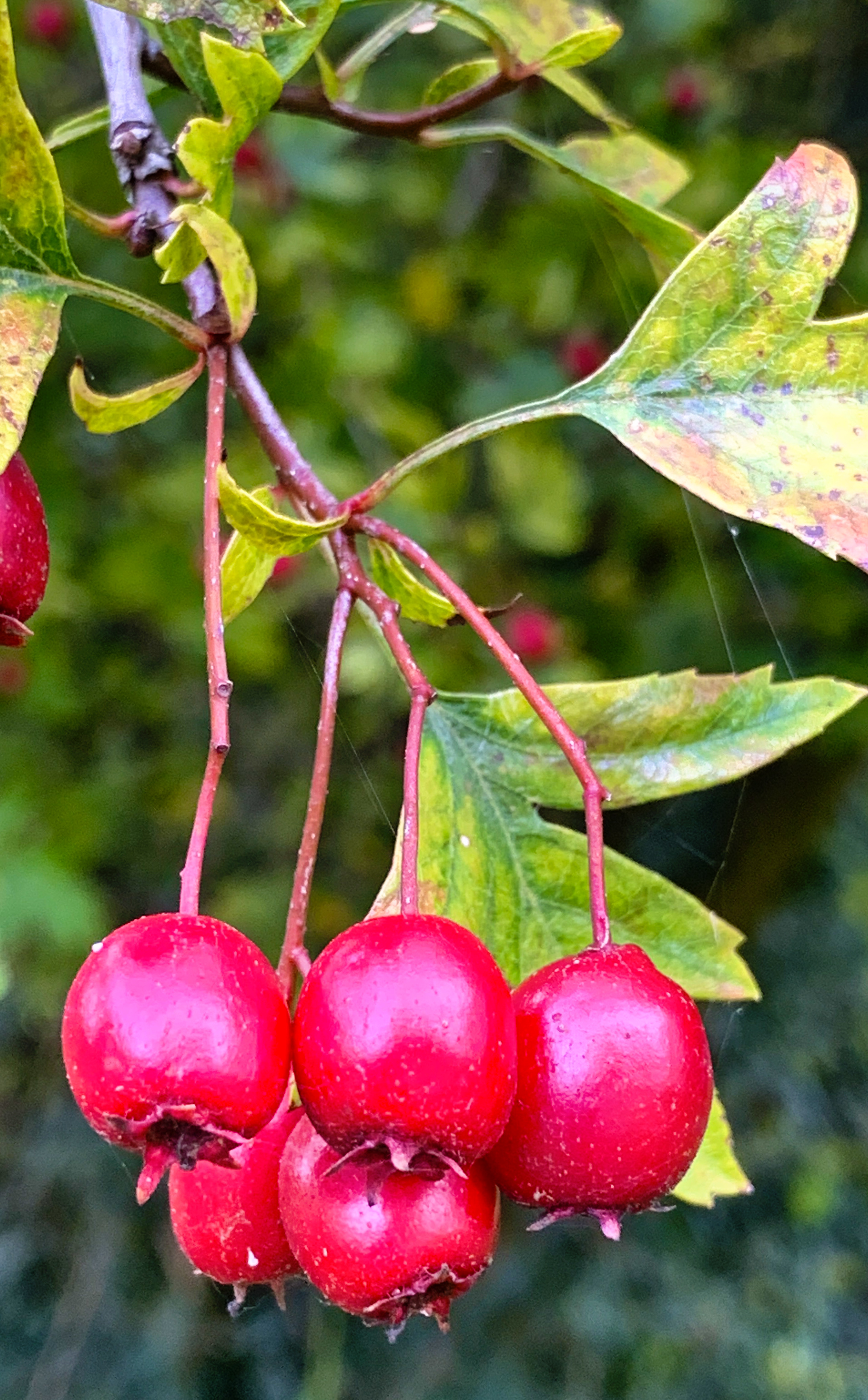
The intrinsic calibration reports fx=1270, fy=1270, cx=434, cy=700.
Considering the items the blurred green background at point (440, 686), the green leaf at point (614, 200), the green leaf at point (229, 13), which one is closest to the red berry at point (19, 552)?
the green leaf at point (229, 13)

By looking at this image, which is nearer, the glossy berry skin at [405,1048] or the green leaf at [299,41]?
the glossy berry skin at [405,1048]

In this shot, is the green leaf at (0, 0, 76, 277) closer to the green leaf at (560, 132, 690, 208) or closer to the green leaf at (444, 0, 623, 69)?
the green leaf at (444, 0, 623, 69)

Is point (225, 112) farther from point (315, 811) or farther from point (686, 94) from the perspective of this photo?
point (686, 94)

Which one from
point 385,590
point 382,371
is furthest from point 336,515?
point 382,371

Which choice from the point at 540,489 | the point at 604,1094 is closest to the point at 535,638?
the point at 540,489

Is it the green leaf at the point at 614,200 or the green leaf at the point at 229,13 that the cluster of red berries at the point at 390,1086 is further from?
the green leaf at the point at 614,200

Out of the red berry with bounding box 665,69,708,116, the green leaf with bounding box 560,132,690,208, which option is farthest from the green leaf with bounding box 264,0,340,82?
the red berry with bounding box 665,69,708,116
